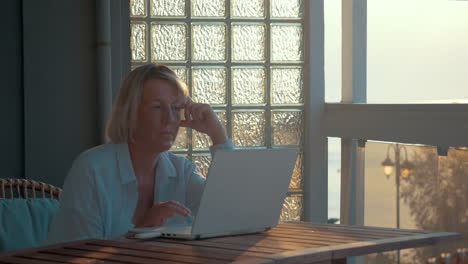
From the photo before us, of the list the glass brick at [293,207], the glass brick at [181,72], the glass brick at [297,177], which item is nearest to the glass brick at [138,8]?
the glass brick at [181,72]

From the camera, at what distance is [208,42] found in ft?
13.8

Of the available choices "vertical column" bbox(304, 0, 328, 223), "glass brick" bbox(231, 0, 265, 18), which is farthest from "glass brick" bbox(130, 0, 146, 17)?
"vertical column" bbox(304, 0, 328, 223)

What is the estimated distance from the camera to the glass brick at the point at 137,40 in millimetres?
4090

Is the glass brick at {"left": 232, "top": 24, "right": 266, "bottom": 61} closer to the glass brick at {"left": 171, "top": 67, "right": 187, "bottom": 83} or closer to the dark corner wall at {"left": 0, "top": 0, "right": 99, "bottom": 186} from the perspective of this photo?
the glass brick at {"left": 171, "top": 67, "right": 187, "bottom": 83}

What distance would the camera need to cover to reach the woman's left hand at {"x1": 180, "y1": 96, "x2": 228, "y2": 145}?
2.63 metres

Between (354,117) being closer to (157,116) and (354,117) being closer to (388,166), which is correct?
(388,166)

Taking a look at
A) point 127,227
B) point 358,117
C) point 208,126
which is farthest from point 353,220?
point 127,227

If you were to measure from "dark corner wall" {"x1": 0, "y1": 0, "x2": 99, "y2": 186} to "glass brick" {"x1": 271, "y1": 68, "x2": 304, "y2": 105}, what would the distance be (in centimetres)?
99

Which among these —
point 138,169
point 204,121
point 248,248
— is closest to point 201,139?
point 204,121

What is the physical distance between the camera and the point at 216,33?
4.21 meters

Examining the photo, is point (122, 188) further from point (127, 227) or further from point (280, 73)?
point (280, 73)

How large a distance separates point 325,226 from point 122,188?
0.64 meters

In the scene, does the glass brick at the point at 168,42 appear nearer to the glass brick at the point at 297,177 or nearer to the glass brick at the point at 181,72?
the glass brick at the point at 181,72

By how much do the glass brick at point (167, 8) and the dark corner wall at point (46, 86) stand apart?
33 cm
